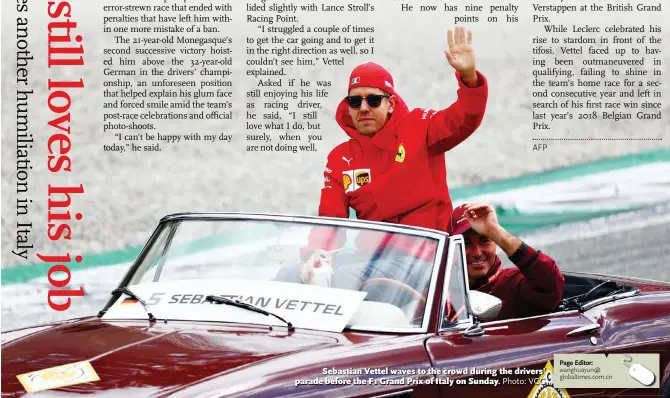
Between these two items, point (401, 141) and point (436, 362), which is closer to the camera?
point (436, 362)

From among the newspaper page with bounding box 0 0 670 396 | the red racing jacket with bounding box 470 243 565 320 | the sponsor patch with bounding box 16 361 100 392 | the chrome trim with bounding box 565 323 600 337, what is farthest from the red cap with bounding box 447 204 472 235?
the newspaper page with bounding box 0 0 670 396

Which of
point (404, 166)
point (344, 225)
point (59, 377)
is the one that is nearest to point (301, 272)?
point (344, 225)

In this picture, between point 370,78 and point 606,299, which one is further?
point 370,78

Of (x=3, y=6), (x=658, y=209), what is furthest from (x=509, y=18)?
(x=3, y=6)

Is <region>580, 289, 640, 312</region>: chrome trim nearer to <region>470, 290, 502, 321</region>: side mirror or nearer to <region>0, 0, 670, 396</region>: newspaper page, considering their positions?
<region>470, 290, 502, 321</region>: side mirror

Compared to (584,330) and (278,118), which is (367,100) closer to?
(584,330)

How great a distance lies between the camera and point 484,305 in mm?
3738

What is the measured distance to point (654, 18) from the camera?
734 centimetres

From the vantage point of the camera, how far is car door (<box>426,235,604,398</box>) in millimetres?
3486

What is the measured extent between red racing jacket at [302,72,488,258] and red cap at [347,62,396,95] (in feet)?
0.41

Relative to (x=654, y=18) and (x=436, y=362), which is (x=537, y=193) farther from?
(x=436, y=362)

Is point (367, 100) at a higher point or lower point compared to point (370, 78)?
lower

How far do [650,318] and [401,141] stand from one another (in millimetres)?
1518

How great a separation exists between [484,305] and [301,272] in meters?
0.63
